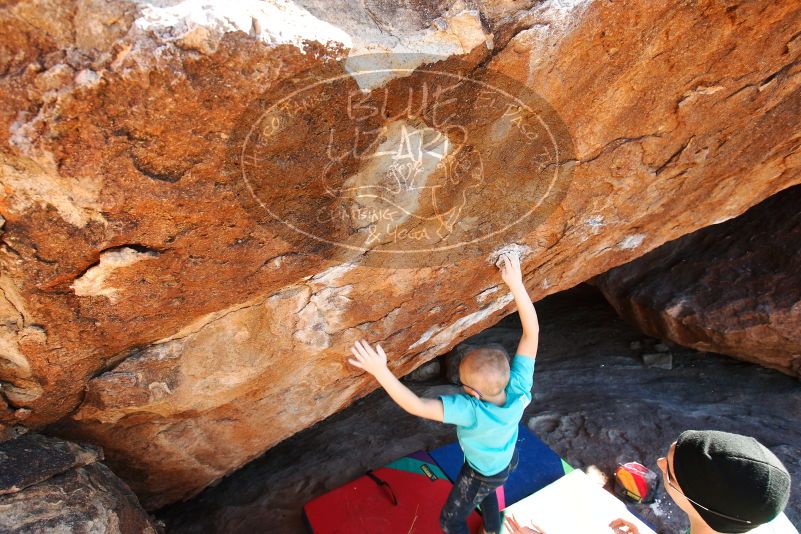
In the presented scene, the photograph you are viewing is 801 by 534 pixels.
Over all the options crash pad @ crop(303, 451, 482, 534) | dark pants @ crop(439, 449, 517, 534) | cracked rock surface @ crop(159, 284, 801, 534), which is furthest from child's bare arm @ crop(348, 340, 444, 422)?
cracked rock surface @ crop(159, 284, 801, 534)

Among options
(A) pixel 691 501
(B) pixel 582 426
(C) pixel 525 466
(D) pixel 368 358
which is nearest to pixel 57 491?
(D) pixel 368 358

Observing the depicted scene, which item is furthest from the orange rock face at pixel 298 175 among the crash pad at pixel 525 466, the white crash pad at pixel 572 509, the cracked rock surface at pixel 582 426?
the white crash pad at pixel 572 509

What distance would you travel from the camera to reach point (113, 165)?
1195mm

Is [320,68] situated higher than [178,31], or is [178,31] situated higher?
[178,31]

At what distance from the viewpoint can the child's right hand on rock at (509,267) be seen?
214cm

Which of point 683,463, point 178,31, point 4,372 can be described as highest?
point 178,31

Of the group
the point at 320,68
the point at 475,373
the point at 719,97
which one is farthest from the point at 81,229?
the point at 719,97

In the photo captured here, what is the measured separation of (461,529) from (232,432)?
1.12 metres

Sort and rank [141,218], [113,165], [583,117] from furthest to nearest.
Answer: [583,117]
[141,218]
[113,165]

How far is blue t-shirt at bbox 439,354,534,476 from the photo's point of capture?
5.74ft

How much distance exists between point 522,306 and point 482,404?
45 centimetres

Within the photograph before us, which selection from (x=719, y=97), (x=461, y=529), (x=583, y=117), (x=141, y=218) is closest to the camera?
(x=141, y=218)

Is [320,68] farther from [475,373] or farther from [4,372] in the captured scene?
[4,372]

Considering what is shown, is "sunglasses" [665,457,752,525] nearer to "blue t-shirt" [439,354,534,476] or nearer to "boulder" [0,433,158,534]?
"blue t-shirt" [439,354,534,476]
